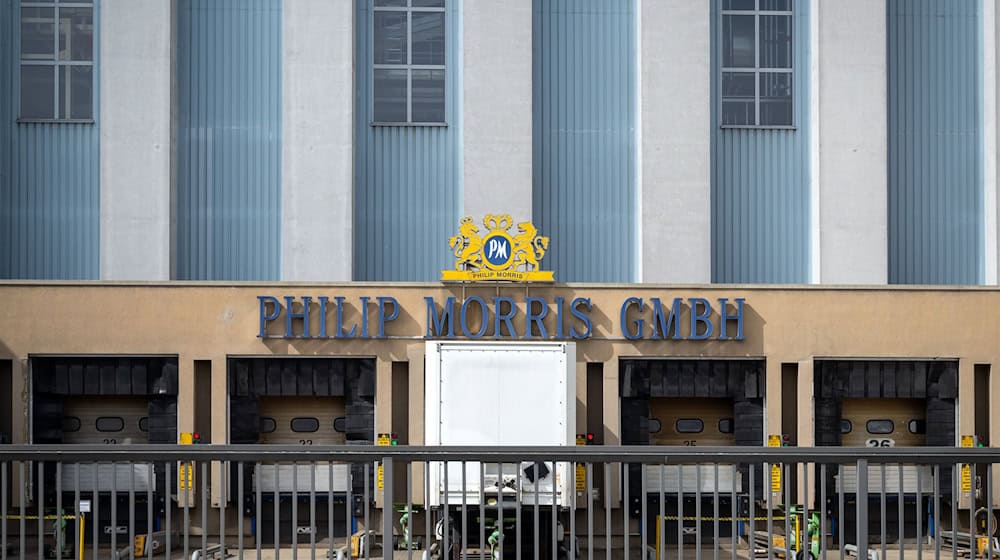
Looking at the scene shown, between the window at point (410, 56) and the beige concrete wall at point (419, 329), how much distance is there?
465cm

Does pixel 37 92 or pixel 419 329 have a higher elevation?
pixel 37 92

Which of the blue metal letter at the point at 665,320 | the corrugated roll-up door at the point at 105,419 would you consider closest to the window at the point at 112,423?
the corrugated roll-up door at the point at 105,419

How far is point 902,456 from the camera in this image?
8289 millimetres

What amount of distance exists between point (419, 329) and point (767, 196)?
29.8 feet

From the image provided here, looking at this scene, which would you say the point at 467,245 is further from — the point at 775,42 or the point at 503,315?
the point at 775,42

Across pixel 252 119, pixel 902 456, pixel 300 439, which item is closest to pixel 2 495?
pixel 902 456

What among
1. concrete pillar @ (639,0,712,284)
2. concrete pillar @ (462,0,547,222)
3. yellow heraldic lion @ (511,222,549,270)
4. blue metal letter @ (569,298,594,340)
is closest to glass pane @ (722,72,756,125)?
concrete pillar @ (639,0,712,284)

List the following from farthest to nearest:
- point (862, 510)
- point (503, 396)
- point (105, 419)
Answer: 1. point (105, 419)
2. point (503, 396)
3. point (862, 510)

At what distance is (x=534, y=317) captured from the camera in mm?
25391

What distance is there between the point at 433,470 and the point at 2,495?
14.2 metres

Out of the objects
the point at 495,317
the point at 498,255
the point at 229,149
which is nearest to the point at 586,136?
the point at 498,255

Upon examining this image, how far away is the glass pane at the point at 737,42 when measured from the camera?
27.9m

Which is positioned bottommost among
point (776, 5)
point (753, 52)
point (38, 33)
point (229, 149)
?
point (229, 149)

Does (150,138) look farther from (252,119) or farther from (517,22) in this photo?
(517,22)
